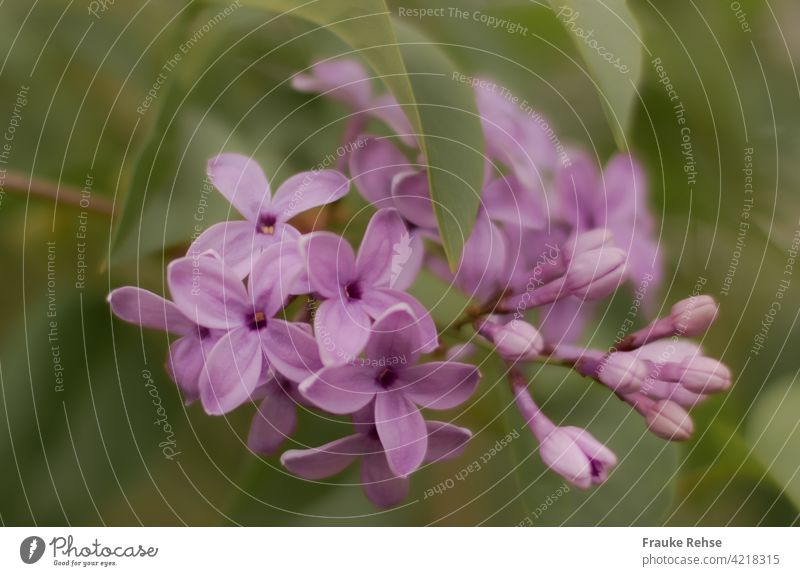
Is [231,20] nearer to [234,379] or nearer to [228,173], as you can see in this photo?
[228,173]

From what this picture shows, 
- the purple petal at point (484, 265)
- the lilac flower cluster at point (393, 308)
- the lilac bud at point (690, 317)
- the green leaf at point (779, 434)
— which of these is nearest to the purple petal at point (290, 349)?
the lilac flower cluster at point (393, 308)

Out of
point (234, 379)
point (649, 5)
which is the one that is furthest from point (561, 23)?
point (234, 379)

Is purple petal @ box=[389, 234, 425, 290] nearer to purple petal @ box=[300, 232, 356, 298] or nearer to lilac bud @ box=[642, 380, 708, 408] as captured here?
purple petal @ box=[300, 232, 356, 298]

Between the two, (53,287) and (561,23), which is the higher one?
(561,23)

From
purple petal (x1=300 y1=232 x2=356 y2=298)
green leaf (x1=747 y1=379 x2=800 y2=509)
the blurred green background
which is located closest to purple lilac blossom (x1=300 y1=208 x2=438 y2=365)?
purple petal (x1=300 y1=232 x2=356 y2=298)

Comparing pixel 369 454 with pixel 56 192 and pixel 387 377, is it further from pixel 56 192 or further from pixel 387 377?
pixel 56 192
